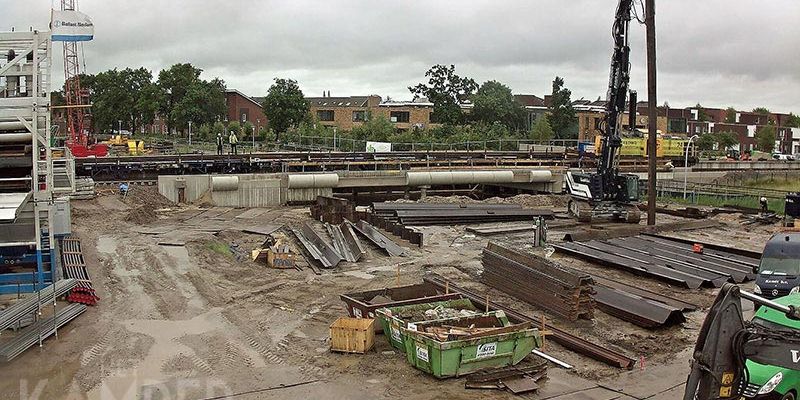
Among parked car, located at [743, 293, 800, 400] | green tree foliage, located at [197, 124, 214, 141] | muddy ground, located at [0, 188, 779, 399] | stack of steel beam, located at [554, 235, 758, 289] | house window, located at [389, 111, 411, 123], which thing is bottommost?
muddy ground, located at [0, 188, 779, 399]

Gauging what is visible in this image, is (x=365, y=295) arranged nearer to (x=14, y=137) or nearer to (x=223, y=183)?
(x=14, y=137)

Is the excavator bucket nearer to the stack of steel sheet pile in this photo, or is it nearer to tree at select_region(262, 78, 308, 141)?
the stack of steel sheet pile

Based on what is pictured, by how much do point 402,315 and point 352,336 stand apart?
1408mm

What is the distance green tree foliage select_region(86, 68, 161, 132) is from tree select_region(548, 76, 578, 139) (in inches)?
1944

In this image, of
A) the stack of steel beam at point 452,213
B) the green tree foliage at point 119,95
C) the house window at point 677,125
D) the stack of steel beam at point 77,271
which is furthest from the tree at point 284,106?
the house window at point 677,125

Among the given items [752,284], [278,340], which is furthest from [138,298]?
Result: [752,284]

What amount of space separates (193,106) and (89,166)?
40913 millimetres

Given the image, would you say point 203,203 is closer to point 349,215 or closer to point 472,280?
point 349,215

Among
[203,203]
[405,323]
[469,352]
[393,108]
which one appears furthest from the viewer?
[393,108]

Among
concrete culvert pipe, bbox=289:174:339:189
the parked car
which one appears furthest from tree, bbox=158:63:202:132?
the parked car

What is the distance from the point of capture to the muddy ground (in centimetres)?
1311

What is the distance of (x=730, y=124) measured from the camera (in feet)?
391

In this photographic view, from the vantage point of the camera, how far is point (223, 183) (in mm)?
37281

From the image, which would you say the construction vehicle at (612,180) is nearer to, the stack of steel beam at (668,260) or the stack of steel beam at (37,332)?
A: the stack of steel beam at (668,260)
